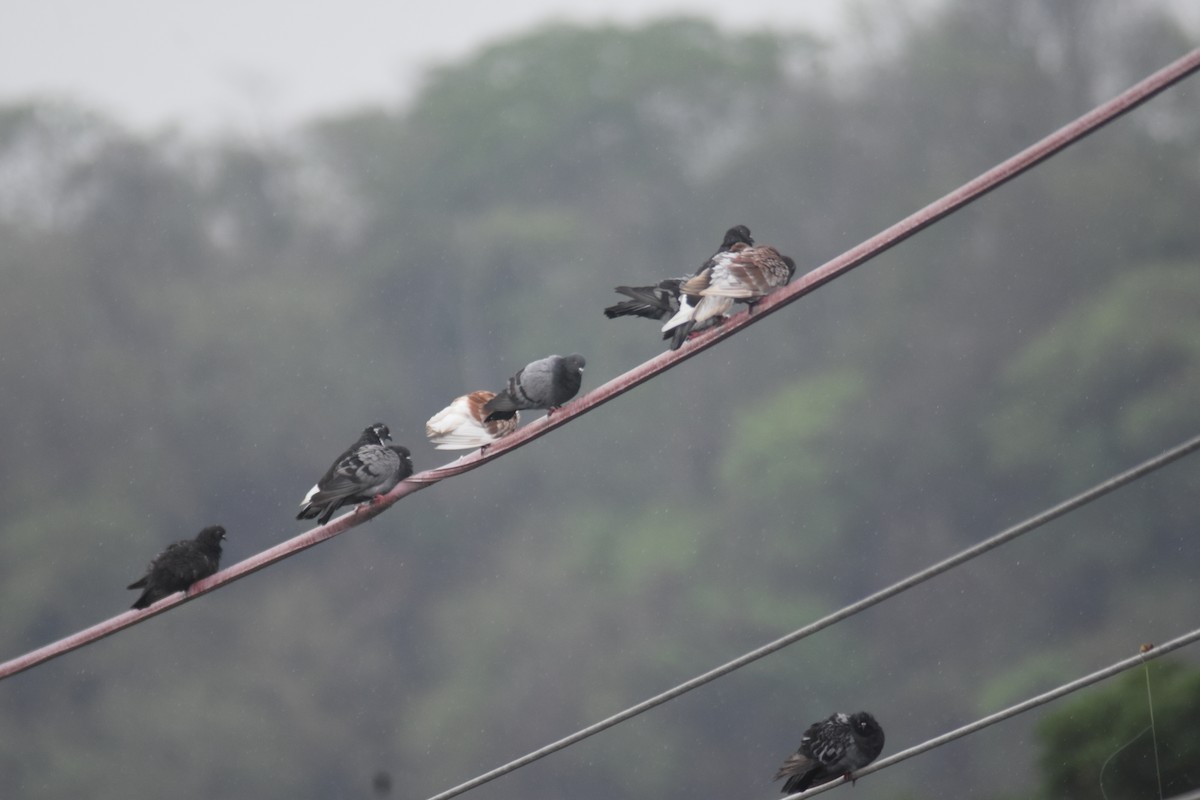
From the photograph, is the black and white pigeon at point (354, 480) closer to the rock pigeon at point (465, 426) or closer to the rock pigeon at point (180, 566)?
the rock pigeon at point (465, 426)

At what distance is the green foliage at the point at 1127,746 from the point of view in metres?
12.0

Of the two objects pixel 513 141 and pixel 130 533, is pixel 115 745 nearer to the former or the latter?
pixel 130 533

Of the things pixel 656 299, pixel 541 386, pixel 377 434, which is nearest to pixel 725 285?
pixel 656 299

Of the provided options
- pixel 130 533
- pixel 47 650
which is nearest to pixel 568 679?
pixel 130 533

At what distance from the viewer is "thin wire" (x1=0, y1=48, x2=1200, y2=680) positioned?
5.58 m

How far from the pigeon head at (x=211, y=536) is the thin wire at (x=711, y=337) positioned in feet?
6.34

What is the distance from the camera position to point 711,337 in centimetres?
643

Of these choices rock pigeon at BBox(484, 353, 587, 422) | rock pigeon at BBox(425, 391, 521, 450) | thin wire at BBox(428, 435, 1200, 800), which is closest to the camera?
thin wire at BBox(428, 435, 1200, 800)

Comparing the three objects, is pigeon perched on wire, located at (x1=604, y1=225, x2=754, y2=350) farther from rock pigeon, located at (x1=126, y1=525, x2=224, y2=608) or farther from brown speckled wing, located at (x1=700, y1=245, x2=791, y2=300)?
rock pigeon, located at (x1=126, y1=525, x2=224, y2=608)

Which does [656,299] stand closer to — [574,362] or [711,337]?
[574,362]

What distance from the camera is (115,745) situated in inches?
1748

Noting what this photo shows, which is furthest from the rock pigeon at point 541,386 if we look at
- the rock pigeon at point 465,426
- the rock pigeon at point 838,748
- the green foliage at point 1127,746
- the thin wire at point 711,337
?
the green foliage at point 1127,746

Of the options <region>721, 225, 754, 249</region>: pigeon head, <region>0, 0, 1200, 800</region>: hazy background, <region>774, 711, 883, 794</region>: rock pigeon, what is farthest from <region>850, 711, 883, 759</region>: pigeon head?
<region>0, 0, 1200, 800</region>: hazy background

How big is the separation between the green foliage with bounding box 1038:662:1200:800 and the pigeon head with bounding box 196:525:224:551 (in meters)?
6.52
